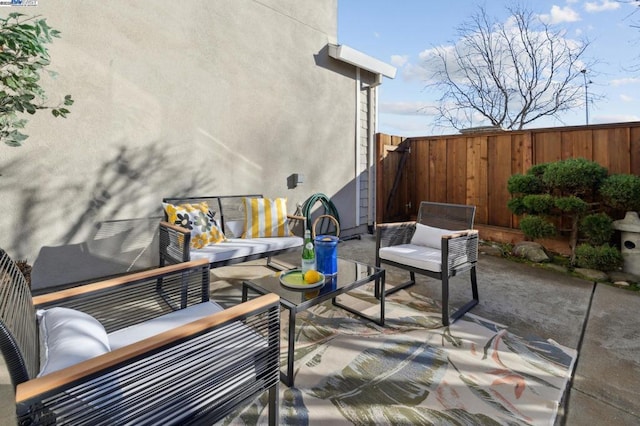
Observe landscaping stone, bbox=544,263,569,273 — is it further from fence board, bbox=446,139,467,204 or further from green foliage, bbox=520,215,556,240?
fence board, bbox=446,139,467,204

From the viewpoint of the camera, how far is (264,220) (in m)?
3.80

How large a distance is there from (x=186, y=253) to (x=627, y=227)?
15.6ft

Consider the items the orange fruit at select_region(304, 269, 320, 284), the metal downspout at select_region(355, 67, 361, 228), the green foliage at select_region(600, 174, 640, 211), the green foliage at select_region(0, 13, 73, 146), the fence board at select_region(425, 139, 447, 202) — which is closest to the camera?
the green foliage at select_region(0, 13, 73, 146)

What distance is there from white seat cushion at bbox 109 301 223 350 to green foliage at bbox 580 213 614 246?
14.5 ft

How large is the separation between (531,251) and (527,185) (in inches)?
36.1

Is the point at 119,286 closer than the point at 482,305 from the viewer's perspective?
Yes

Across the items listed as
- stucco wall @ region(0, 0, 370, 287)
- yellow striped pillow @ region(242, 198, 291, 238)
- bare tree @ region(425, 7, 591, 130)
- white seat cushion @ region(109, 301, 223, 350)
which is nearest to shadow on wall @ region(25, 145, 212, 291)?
stucco wall @ region(0, 0, 370, 287)

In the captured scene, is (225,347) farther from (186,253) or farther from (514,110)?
(514,110)

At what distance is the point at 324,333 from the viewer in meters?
2.51

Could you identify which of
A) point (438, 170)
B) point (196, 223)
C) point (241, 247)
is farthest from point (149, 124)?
point (438, 170)

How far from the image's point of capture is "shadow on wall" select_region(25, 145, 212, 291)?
3305 mm

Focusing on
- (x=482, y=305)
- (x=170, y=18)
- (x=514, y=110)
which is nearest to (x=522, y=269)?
(x=482, y=305)

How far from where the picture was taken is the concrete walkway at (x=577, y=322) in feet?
5.79

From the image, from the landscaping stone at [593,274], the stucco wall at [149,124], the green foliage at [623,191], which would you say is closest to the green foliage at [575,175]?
the green foliage at [623,191]
